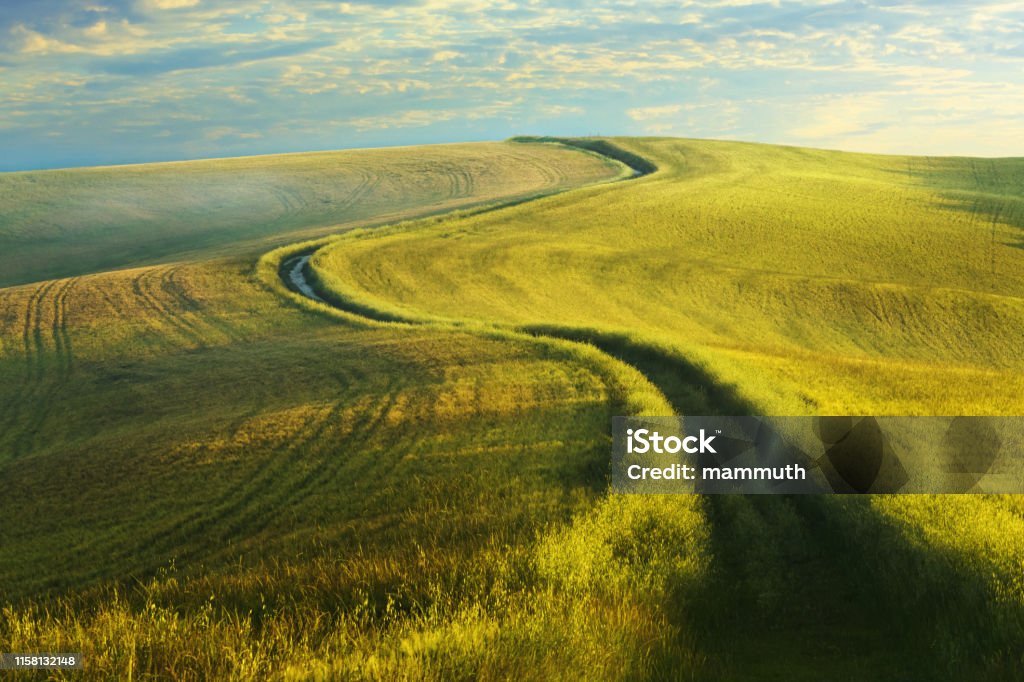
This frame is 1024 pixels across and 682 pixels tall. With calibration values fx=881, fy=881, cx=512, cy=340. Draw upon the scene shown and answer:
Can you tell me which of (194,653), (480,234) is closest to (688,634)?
(194,653)

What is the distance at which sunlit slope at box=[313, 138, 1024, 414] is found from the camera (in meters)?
22.0

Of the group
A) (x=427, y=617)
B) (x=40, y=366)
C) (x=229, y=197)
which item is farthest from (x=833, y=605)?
(x=229, y=197)

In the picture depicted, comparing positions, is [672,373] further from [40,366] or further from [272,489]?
[40,366]

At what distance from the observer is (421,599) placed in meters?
9.70

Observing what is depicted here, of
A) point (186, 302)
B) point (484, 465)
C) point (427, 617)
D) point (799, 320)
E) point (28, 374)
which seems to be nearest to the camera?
point (427, 617)

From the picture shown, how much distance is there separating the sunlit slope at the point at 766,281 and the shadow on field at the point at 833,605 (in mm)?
4981

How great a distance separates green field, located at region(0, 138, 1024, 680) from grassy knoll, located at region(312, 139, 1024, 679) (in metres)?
0.08

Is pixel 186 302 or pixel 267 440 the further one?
pixel 186 302

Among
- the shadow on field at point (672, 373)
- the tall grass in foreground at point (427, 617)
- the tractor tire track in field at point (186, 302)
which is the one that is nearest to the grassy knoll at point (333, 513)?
the tall grass in foreground at point (427, 617)

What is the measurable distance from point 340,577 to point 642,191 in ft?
189

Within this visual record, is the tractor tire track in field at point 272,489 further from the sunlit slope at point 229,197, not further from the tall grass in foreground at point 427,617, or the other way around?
the sunlit slope at point 229,197

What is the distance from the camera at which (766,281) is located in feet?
139

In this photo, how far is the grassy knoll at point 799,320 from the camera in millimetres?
9648

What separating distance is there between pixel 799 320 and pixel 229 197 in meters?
60.1
